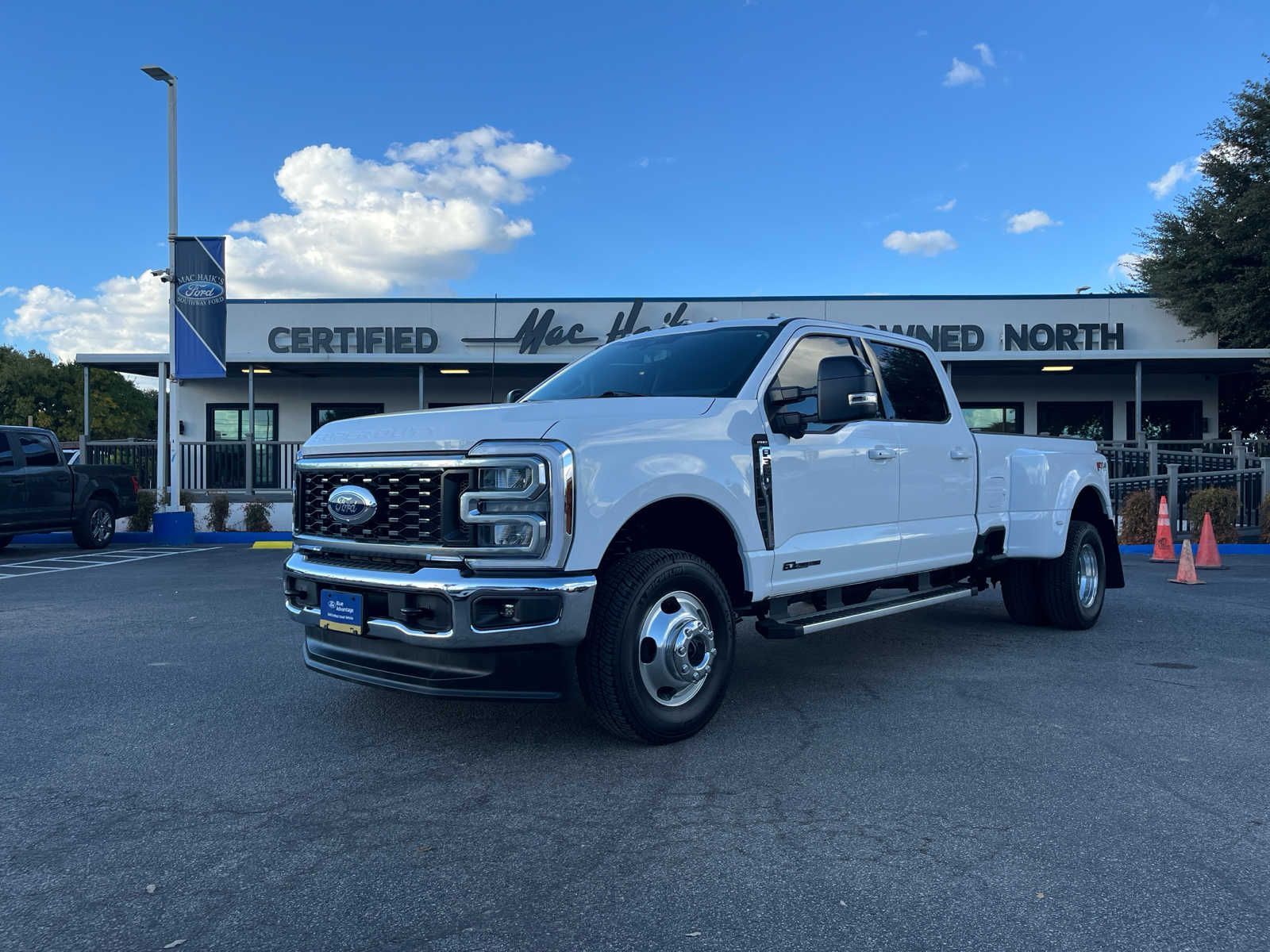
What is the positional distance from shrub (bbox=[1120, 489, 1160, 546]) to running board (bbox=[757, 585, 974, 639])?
998 cm

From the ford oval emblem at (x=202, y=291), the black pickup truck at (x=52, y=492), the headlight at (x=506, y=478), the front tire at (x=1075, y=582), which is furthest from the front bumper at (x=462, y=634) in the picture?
the ford oval emblem at (x=202, y=291)

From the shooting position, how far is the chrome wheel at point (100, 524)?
1533 cm

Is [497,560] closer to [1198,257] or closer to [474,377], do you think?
[474,377]

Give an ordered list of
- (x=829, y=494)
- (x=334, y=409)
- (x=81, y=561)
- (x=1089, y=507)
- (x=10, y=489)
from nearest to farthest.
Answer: (x=829, y=494) < (x=1089, y=507) < (x=81, y=561) < (x=10, y=489) < (x=334, y=409)

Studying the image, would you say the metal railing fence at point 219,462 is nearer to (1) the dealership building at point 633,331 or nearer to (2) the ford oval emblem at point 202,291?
(1) the dealership building at point 633,331

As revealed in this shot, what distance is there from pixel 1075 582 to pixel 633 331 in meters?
16.4

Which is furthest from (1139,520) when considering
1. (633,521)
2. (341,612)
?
(341,612)

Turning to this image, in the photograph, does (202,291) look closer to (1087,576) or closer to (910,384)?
(910,384)

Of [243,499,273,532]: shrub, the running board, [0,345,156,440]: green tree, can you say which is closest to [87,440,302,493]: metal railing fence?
[243,499,273,532]: shrub

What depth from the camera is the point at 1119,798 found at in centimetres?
373

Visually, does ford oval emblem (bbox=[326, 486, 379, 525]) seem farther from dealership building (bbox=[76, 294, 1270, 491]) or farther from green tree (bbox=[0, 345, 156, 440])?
green tree (bbox=[0, 345, 156, 440])

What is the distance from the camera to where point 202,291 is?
16.9 m

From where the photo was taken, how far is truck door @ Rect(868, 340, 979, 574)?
5.87 metres

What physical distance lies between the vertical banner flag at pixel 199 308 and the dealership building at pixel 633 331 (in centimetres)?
495
